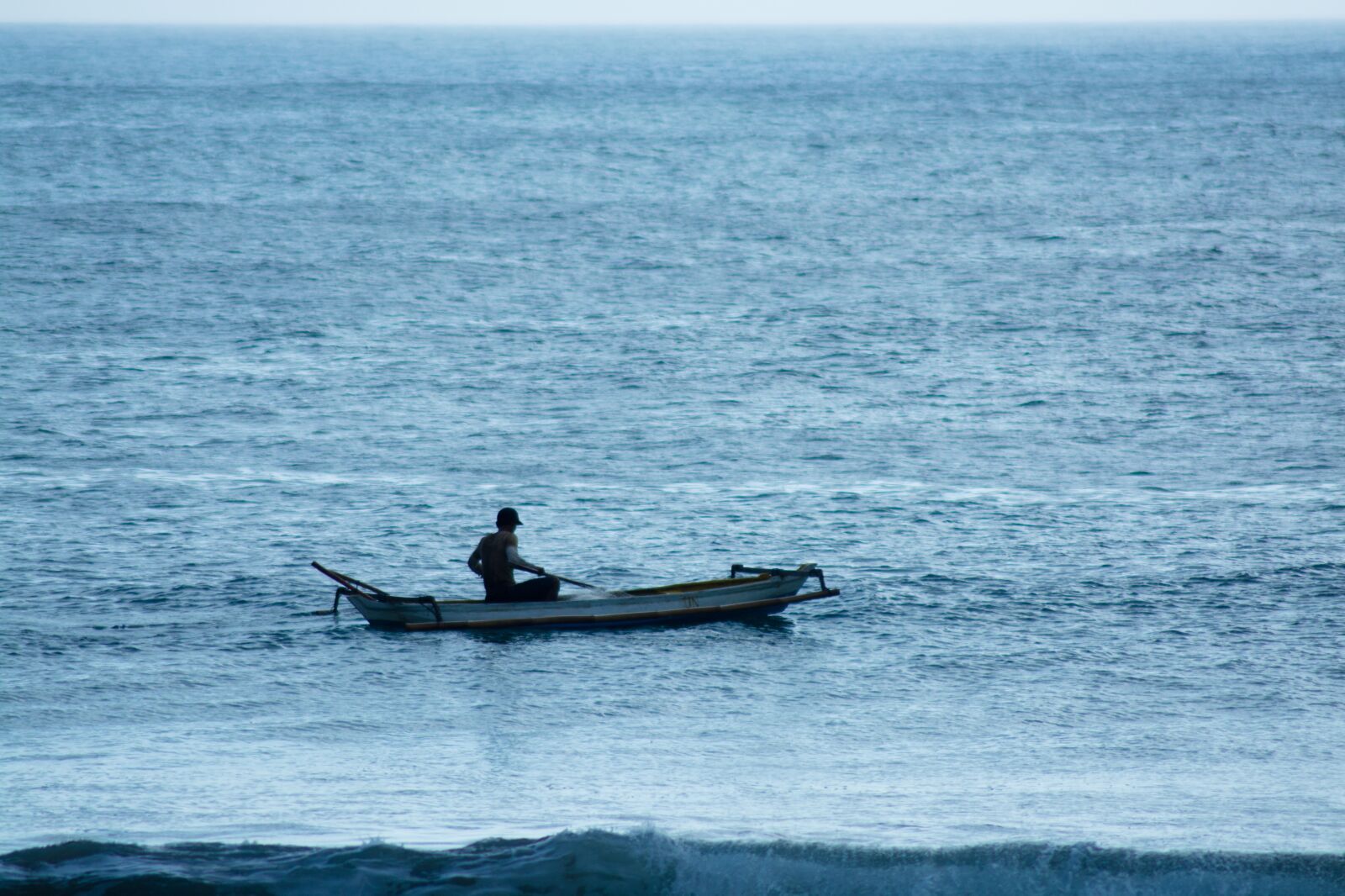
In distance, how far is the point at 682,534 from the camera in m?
26.8

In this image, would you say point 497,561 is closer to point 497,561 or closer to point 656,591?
point 497,561

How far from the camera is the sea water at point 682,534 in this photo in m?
15.0

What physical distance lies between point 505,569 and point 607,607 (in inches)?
54.8

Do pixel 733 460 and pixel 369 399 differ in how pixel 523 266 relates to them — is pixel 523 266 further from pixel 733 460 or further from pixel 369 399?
pixel 733 460

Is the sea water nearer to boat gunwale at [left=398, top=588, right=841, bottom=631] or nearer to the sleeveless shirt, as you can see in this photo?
boat gunwale at [left=398, top=588, right=841, bottom=631]

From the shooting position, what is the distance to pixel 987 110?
397ft

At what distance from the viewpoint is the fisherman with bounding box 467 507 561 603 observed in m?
21.1

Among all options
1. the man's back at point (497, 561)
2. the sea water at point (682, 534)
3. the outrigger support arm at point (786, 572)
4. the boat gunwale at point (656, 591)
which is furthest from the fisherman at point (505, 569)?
the outrigger support arm at point (786, 572)

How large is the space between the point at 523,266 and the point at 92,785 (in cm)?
4087

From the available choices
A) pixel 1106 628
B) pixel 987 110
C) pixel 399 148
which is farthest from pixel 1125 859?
pixel 987 110

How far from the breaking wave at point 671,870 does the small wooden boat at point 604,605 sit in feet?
23.3

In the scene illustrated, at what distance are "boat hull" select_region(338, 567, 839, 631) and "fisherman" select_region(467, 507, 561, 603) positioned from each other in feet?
0.50

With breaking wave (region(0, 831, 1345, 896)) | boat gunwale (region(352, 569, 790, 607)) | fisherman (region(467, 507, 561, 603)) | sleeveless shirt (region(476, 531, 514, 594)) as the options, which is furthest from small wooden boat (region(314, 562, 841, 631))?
breaking wave (region(0, 831, 1345, 896))

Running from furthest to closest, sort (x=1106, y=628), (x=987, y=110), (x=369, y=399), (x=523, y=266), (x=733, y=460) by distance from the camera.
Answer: (x=987, y=110) < (x=523, y=266) < (x=369, y=399) < (x=733, y=460) < (x=1106, y=628)
